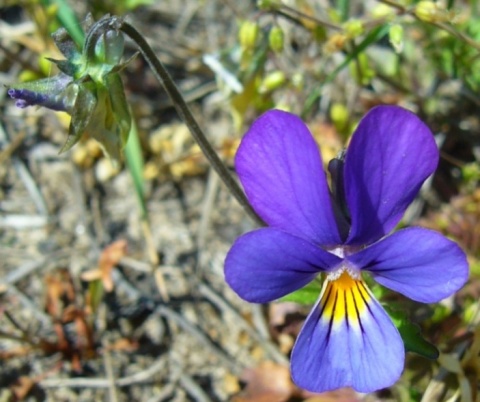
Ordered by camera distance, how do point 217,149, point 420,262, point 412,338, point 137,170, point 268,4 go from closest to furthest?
point 420,262 < point 412,338 < point 268,4 < point 137,170 < point 217,149

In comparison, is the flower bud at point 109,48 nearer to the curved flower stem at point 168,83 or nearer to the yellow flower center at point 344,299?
the curved flower stem at point 168,83

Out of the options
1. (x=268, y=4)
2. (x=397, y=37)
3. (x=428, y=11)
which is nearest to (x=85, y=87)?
(x=268, y=4)

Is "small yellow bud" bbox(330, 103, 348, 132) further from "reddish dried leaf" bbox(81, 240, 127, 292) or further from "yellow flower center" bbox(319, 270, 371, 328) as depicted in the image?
"yellow flower center" bbox(319, 270, 371, 328)

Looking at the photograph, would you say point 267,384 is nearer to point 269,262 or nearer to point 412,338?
point 412,338

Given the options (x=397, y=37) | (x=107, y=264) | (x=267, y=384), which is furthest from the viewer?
(x=107, y=264)

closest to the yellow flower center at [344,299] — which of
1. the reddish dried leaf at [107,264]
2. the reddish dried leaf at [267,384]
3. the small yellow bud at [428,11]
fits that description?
the reddish dried leaf at [267,384]

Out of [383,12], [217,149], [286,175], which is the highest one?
[383,12]
